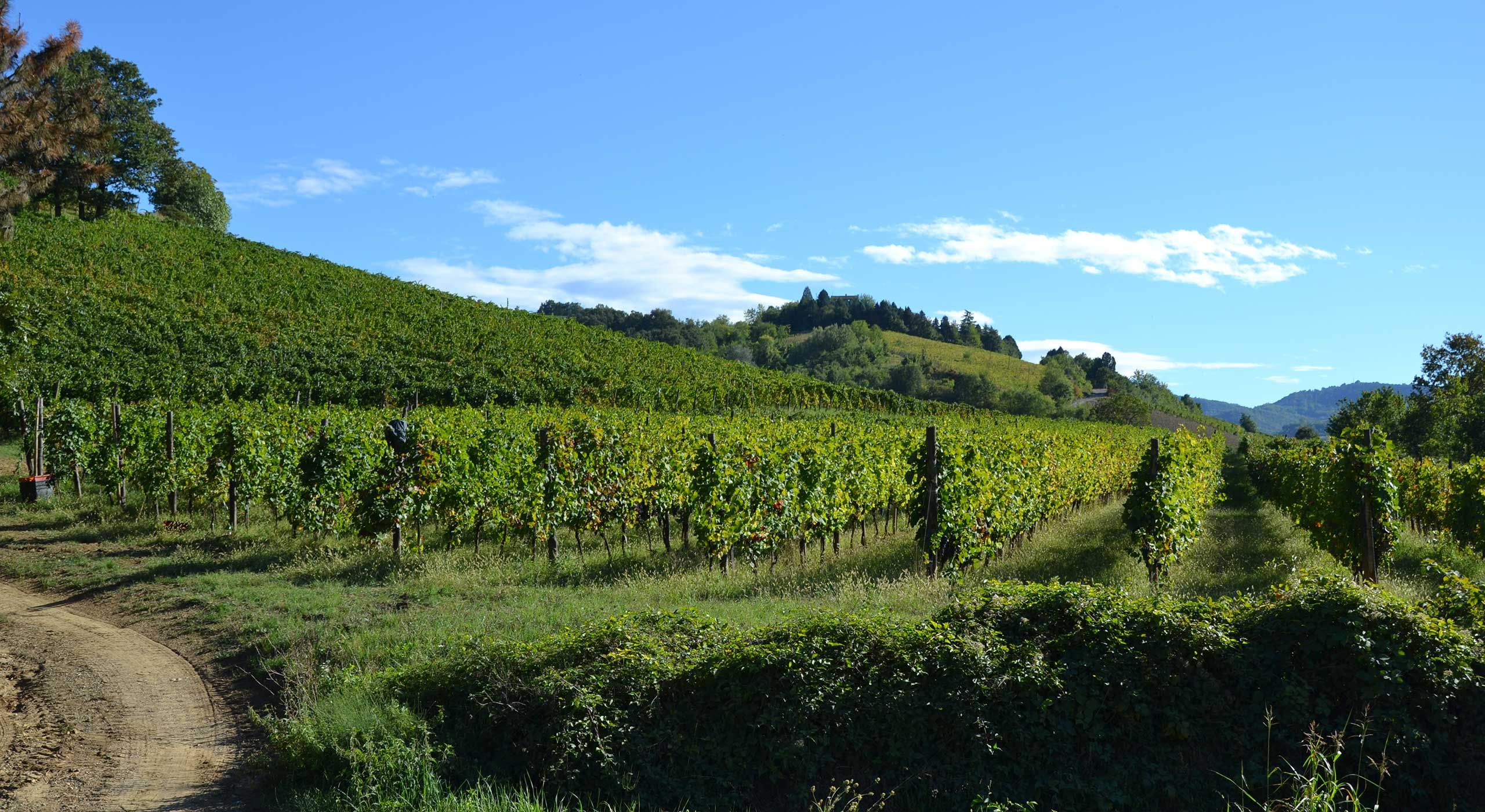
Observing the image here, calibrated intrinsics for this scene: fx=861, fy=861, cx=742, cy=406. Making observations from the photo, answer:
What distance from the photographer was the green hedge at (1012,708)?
16.6 feet

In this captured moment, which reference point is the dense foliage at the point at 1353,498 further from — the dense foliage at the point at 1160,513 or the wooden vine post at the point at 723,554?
the wooden vine post at the point at 723,554

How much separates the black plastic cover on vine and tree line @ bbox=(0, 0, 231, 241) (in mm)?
29767

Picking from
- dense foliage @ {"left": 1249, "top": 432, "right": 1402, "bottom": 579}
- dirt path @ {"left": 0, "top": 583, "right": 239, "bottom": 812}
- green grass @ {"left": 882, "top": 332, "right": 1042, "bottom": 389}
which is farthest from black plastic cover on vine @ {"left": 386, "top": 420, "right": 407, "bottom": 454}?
green grass @ {"left": 882, "top": 332, "right": 1042, "bottom": 389}

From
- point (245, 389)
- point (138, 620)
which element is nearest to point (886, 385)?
point (245, 389)

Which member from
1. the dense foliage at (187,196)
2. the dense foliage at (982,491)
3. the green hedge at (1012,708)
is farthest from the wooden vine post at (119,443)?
the dense foliage at (187,196)

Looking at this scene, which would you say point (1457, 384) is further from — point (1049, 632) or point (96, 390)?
point (96, 390)

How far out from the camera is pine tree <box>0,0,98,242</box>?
31516 mm

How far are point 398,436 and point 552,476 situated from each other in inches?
87.6

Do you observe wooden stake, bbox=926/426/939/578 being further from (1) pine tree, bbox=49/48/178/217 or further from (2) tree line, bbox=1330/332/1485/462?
(1) pine tree, bbox=49/48/178/217

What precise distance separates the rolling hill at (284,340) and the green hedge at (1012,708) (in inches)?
1009

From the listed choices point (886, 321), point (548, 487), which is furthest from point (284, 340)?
point (886, 321)

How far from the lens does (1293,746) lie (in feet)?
16.9

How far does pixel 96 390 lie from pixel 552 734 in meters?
32.8

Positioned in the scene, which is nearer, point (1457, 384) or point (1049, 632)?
point (1049, 632)
